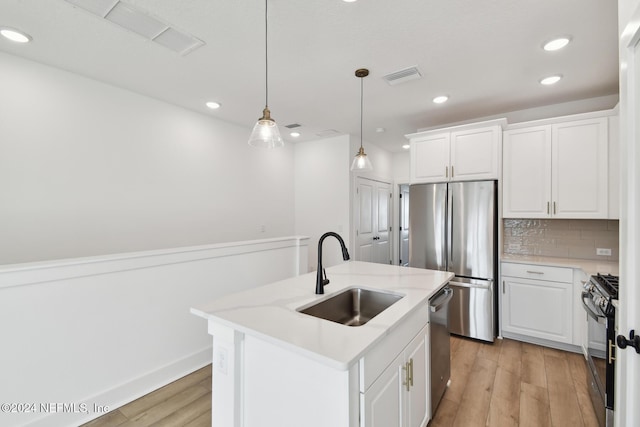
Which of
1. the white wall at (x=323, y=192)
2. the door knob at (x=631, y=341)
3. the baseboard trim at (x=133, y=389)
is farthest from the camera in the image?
the white wall at (x=323, y=192)

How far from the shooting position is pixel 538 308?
294cm

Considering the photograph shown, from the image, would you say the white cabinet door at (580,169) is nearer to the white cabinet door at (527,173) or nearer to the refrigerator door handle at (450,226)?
the white cabinet door at (527,173)

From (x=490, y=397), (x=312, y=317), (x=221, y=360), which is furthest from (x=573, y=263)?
(x=221, y=360)

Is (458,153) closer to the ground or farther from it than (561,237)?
farther from it

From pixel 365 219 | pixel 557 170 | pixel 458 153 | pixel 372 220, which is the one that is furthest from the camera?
pixel 372 220

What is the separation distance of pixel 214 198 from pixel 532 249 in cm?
410

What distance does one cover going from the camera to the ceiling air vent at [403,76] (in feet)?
8.19

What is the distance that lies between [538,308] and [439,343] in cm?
174

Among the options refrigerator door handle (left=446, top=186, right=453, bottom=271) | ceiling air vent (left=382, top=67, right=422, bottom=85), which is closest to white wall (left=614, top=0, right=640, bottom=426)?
ceiling air vent (left=382, top=67, right=422, bottom=85)

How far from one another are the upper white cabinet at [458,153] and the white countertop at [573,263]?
950 mm

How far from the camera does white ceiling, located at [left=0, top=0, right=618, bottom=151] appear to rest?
1.77 m

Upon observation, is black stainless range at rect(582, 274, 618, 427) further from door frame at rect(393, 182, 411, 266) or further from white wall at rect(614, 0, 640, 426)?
door frame at rect(393, 182, 411, 266)

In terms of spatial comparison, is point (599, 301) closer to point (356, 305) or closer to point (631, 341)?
point (631, 341)

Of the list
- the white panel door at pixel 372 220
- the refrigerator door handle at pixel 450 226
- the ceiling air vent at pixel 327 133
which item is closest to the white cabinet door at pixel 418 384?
the refrigerator door handle at pixel 450 226
